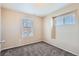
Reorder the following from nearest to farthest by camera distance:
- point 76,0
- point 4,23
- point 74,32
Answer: point 76,0
point 74,32
point 4,23

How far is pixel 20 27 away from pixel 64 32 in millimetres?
1493

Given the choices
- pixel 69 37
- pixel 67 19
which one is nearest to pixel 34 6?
pixel 67 19

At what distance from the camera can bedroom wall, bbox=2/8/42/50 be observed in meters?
2.24

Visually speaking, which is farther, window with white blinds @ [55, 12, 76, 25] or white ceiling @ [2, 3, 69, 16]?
window with white blinds @ [55, 12, 76, 25]

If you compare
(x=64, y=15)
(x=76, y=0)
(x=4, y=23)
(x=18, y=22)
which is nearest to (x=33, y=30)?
(x=18, y=22)

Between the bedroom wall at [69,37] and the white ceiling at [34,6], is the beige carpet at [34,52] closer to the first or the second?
→ the bedroom wall at [69,37]

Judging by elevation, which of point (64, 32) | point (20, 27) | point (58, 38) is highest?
point (20, 27)

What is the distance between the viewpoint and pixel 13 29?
7.95 feet

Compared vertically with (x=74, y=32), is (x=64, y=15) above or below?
above

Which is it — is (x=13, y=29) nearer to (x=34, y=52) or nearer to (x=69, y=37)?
(x=34, y=52)

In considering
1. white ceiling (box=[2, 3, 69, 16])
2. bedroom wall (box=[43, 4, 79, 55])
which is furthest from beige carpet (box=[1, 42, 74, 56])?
white ceiling (box=[2, 3, 69, 16])

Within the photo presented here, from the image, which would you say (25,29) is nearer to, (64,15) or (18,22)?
(18,22)

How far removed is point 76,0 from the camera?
0.71 metres

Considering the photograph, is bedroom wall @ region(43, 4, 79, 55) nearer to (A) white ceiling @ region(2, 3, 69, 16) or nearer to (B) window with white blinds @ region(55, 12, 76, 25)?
(B) window with white blinds @ region(55, 12, 76, 25)
